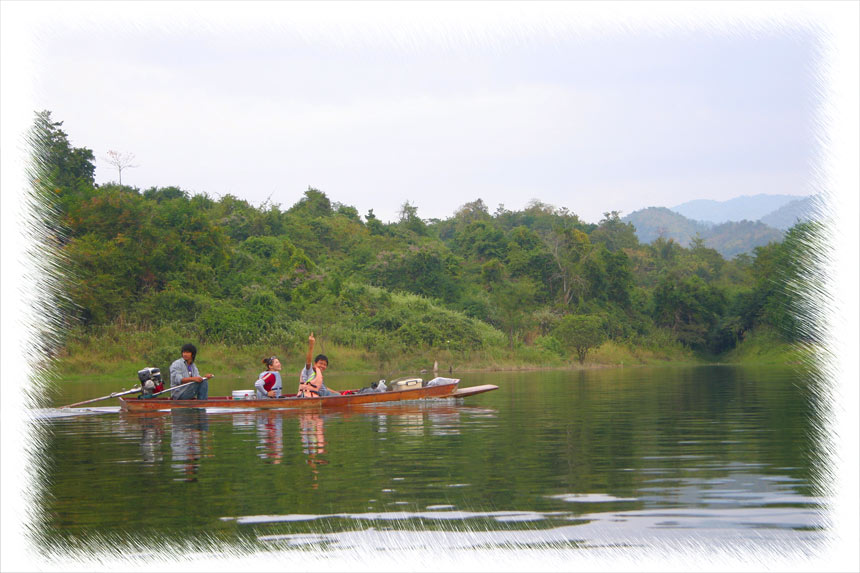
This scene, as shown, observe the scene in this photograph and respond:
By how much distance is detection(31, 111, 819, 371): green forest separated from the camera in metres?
35.2

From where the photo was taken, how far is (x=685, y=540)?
246 inches

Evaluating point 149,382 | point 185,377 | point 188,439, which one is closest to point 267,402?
point 185,377

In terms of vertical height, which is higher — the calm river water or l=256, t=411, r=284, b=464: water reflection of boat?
the calm river water

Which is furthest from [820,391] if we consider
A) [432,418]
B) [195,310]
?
[195,310]

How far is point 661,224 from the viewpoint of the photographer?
178000 mm

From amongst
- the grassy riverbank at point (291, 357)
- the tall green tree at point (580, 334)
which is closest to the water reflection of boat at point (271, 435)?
Answer: the grassy riverbank at point (291, 357)

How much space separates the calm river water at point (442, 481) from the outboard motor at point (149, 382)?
1384 millimetres

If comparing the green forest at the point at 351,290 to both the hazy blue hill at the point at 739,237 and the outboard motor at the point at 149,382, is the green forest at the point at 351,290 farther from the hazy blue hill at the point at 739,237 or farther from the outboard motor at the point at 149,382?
the hazy blue hill at the point at 739,237

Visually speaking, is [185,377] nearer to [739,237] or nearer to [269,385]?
[269,385]

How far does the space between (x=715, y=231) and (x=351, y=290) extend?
4395 inches

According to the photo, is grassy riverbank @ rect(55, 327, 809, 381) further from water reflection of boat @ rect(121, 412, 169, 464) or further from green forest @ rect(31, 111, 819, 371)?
water reflection of boat @ rect(121, 412, 169, 464)

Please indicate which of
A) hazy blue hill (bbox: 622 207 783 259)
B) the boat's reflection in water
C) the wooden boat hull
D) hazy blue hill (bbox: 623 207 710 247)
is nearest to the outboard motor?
the wooden boat hull

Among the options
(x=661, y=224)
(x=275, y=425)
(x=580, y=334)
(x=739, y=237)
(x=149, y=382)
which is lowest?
(x=275, y=425)

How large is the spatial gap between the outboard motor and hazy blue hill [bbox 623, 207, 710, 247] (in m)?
155
